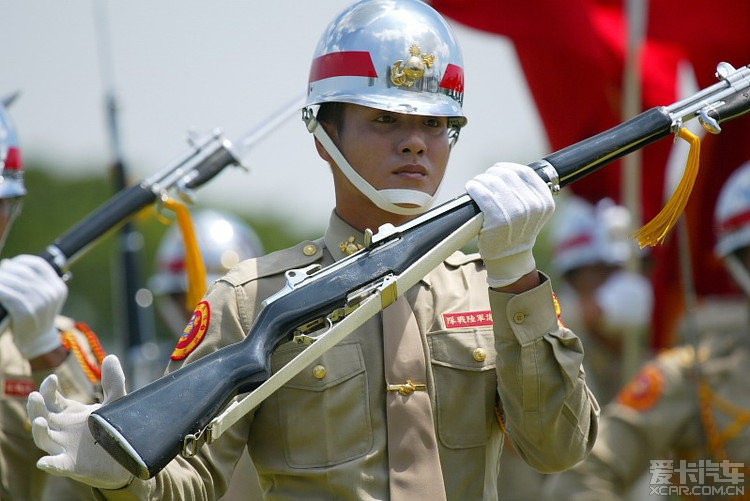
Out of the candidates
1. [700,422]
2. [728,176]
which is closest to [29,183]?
[728,176]

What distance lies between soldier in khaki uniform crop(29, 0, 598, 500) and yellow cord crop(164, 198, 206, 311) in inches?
54.4

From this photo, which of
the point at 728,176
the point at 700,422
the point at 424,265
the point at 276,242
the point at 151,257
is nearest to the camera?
the point at 424,265

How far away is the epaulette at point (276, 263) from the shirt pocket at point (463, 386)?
0.54 metres

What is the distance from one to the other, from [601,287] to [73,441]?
784cm

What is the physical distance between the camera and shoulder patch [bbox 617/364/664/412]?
8.29 m

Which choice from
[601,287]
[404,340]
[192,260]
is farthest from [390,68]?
[601,287]

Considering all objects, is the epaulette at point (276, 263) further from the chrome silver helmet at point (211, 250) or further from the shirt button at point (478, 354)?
the chrome silver helmet at point (211, 250)

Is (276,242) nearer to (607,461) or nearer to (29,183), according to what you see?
(29,183)

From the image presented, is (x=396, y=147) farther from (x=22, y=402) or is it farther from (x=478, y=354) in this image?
(x=22, y=402)

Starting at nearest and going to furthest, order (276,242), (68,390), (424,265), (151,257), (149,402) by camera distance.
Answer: (149,402) < (424,265) < (68,390) < (151,257) < (276,242)

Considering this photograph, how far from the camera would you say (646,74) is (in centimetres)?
1224

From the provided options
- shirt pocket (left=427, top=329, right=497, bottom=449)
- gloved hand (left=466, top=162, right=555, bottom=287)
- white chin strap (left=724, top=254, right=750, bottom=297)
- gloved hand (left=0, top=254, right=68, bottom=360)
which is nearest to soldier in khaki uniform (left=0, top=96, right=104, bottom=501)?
gloved hand (left=0, top=254, right=68, bottom=360)

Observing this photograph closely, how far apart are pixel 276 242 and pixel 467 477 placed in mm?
43343

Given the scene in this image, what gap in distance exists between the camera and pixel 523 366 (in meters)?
4.59
